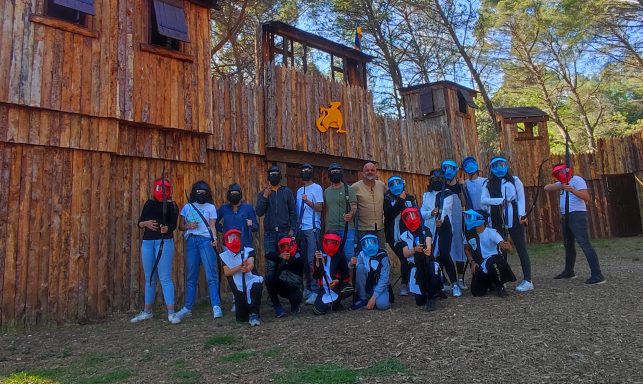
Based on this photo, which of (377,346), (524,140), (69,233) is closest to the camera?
(377,346)

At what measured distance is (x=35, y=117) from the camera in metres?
6.58

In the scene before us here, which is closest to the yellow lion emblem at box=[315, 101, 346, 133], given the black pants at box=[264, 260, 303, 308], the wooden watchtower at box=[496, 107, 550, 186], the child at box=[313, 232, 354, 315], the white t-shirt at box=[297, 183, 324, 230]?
the white t-shirt at box=[297, 183, 324, 230]

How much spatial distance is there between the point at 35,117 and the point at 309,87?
5.59 m

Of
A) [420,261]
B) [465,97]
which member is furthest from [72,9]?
[465,97]

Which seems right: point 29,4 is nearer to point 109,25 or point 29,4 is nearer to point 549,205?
point 109,25

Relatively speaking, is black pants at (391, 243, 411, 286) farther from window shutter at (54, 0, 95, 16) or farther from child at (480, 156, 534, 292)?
window shutter at (54, 0, 95, 16)

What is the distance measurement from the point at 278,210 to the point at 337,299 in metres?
1.58

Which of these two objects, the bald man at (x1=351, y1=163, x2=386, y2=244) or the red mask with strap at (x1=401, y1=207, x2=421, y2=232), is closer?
the red mask with strap at (x1=401, y1=207, x2=421, y2=232)

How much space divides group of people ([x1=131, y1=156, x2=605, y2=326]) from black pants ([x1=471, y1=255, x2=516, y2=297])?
13 millimetres

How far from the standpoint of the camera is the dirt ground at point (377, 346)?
11.9 ft

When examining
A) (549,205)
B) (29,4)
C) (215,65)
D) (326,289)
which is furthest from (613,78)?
(29,4)

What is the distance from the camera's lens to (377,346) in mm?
4379

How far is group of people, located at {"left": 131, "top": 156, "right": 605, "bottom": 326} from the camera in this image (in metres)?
6.12

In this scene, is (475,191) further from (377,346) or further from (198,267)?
(198,267)
